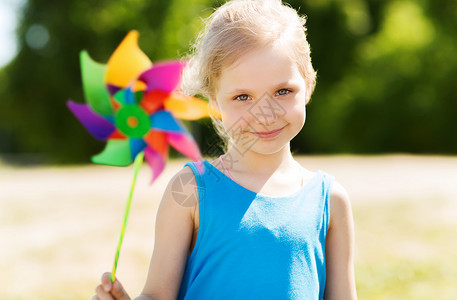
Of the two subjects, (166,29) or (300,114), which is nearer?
(300,114)

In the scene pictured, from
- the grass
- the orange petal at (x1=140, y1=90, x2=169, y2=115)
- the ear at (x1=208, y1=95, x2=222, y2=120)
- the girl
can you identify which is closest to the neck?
the girl

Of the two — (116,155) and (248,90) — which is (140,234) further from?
(248,90)

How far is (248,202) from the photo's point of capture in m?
1.64

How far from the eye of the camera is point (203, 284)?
A: 162cm

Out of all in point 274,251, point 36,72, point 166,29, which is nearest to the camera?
point 274,251

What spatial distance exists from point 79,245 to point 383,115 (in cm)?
1323

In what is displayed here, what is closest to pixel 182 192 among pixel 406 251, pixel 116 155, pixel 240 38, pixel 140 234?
pixel 116 155

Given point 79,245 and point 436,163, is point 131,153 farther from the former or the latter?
point 436,163

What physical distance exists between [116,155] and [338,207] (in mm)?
670

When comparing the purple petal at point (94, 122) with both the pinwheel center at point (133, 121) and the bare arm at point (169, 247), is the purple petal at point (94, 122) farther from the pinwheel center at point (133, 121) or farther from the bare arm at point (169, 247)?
→ the bare arm at point (169, 247)

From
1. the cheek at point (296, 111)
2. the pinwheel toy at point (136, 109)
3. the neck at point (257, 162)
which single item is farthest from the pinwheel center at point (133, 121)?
the cheek at point (296, 111)

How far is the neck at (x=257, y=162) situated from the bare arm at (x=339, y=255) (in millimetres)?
192

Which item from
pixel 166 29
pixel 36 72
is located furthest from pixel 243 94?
pixel 36 72

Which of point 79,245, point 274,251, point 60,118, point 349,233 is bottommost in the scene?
point 274,251
